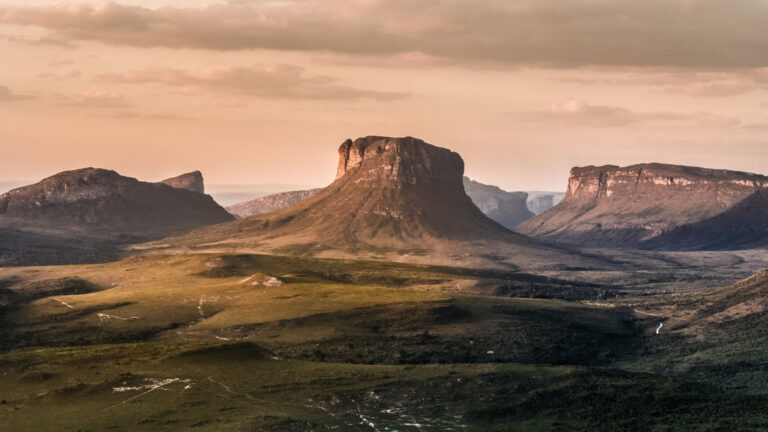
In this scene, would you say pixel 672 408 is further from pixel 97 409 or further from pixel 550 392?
pixel 97 409

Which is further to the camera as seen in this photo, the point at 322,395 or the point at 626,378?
the point at 626,378

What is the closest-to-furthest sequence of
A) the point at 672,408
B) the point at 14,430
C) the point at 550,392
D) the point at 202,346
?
1. the point at 14,430
2. the point at 672,408
3. the point at 550,392
4. the point at 202,346

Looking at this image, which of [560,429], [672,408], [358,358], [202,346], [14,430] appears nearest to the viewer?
[14,430]

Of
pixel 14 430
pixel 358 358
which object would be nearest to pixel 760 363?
pixel 358 358

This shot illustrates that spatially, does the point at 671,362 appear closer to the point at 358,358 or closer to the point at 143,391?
the point at 358,358

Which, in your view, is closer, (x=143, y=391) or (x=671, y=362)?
(x=143, y=391)

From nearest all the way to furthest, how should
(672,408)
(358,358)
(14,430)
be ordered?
1. (14,430)
2. (672,408)
3. (358,358)

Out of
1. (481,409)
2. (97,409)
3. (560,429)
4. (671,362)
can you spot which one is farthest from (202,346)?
(671,362)

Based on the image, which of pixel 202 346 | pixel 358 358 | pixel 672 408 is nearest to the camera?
pixel 672 408
